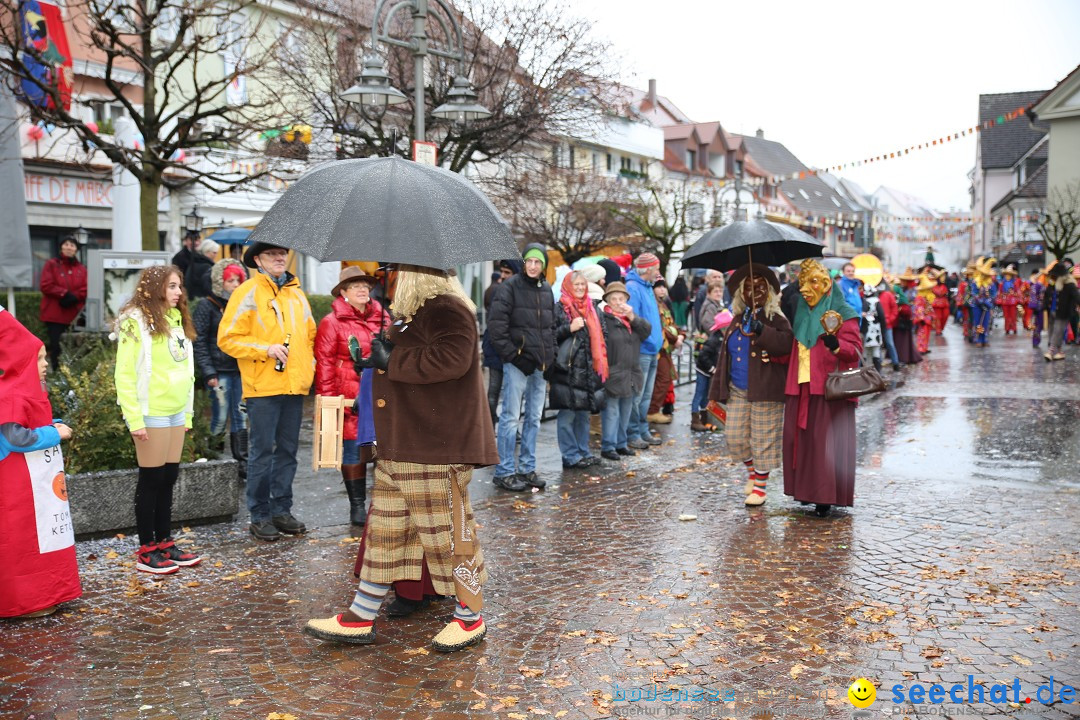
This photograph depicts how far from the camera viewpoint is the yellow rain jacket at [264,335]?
6957mm

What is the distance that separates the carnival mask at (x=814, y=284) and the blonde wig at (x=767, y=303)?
337 mm

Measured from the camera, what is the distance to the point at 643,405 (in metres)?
11.6

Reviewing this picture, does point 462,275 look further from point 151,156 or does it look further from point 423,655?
point 423,655

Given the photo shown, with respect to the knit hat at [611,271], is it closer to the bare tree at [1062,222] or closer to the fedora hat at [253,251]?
the fedora hat at [253,251]

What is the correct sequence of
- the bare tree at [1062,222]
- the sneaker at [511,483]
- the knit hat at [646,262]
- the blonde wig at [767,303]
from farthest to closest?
1. the bare tree at [1062,222]
2. the knit hat at [646,262]
3. the sneaker at [511,483]
4. the blonde wig at [767,303]

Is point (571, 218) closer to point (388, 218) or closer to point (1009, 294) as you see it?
point (1009, 294)

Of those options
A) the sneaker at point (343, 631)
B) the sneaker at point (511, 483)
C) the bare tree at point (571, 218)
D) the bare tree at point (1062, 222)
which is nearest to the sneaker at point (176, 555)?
the sneaker at point (343, 631)

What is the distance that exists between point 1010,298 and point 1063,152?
22730 millimetres


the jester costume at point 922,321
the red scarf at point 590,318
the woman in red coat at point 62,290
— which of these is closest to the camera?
the red scarf at point 590,318

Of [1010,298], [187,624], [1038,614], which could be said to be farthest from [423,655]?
[1010,298]

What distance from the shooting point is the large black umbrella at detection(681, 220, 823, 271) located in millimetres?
8141

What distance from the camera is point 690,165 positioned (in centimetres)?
5719

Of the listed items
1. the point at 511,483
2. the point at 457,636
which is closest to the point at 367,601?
the point at 457,636

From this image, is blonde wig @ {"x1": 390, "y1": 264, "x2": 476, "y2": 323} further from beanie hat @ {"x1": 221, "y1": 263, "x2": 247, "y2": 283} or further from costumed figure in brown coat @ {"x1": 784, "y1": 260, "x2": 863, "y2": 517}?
beanie hat @ {"x1": 221, "y1": 263, "x2": 247, "y2": 283}
